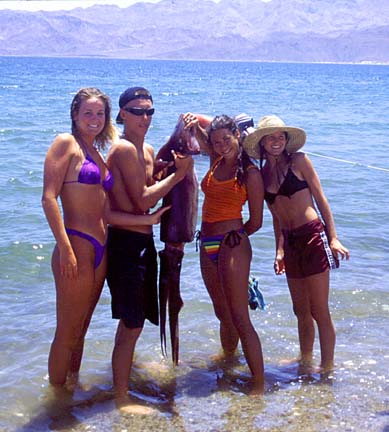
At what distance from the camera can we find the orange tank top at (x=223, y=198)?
502 centimetres

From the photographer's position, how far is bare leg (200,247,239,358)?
5.21m

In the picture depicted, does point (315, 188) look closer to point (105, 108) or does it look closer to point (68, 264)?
point (105, 108)

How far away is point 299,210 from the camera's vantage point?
206 inches

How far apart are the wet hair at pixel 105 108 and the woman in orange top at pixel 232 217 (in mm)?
Result: 517

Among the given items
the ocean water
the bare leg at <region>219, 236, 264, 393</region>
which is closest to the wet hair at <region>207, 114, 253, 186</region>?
the bare leg at <region>219, 236, 264, 393</region>

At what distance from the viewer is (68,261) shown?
4.51m

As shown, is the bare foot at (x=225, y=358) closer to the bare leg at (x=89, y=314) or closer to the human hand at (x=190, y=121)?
the bare leg at (x=89, y=314)

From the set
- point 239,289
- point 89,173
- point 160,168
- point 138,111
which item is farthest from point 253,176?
point 89,173

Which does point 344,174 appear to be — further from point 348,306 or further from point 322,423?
point 322,423

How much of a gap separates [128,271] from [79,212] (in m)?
0.50

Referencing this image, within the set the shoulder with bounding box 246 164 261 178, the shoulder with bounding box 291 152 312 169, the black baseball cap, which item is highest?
the black baseball cap

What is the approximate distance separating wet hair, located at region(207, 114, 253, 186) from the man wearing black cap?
1.02ft

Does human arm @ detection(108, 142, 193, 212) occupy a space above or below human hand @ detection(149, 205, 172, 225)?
above

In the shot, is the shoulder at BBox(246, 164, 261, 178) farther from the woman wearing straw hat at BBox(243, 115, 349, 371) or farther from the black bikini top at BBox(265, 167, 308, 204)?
the black bikini top at BBox(265, 167, 308, 204)
